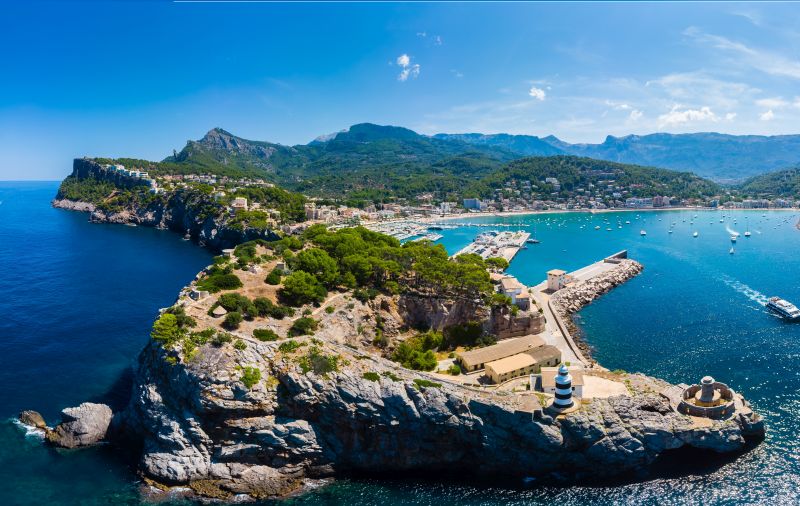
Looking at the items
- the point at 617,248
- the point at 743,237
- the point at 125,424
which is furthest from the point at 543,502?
the point at 743,237

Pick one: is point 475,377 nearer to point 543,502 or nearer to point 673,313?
point 543,502

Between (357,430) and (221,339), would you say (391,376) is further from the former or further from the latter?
(221,339)

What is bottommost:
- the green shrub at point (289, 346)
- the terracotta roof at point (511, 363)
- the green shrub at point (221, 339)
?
the terracotta roof at point (511, 363)

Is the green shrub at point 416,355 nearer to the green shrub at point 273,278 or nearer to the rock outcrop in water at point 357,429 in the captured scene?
the rock outcrop in water at point 357,429

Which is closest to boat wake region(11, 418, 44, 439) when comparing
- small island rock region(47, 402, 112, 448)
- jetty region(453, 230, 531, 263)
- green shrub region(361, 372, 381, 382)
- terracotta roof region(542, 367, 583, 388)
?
small island rock region(47, 402, 112, 448)

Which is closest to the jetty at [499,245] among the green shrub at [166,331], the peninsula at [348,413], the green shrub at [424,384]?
the peninsula at [348,413]

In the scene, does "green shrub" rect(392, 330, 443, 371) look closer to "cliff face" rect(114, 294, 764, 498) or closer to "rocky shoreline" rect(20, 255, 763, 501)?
"rocky shoreline" rect(20, 255, 763, 501)
